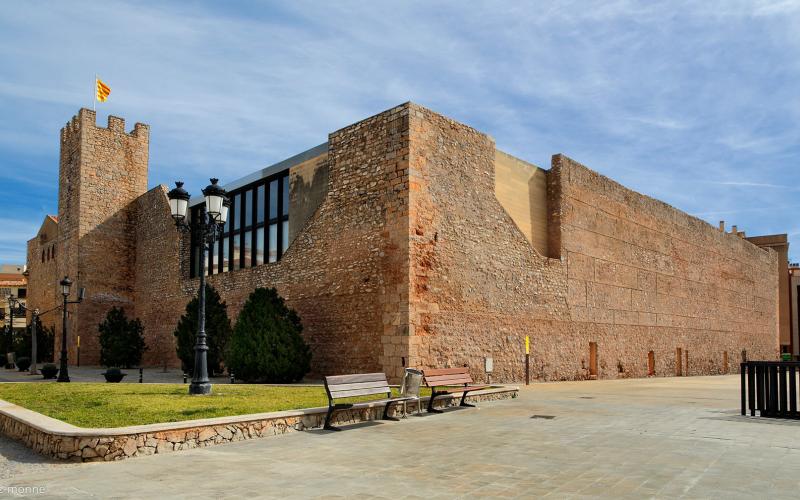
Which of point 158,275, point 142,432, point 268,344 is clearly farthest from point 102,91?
point 142,432

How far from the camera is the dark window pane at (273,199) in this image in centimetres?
2545

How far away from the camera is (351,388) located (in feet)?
34.0

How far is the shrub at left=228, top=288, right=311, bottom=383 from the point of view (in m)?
19.4

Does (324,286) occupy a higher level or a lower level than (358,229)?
lower

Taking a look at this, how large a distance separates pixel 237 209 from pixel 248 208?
43.5 inches

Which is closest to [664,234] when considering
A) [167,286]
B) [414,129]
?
[414,129]

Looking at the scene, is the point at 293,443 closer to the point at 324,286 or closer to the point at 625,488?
the point at 625,488

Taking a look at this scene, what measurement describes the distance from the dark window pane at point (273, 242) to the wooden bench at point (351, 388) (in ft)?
48.2

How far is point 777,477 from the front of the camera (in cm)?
641

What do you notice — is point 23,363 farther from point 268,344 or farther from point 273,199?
point 268,344

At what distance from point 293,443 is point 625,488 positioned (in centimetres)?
452

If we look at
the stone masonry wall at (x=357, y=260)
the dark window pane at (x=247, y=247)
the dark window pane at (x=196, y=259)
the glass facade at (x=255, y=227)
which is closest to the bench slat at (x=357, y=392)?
the stone masonry wall at (x=357, y=260)

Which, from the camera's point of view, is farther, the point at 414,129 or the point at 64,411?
the point at 414,129

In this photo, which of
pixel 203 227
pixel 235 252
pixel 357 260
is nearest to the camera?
pixel 203 227
